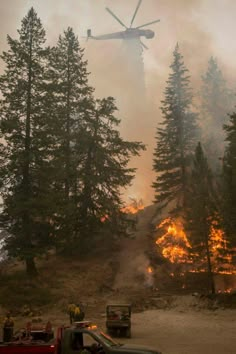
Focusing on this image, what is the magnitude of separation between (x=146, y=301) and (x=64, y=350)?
1900 cm

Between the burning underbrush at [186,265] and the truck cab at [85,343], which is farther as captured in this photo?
the burning underbrush at [186,265]

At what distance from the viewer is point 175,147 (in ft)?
154

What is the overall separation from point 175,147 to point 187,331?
29.4 metres

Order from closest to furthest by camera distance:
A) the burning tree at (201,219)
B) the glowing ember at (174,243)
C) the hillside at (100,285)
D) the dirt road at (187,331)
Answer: the dirt road at (187,331)
the hillside at (100,285)
the burning tree at (201,219)
the glowing ember at (174,243)

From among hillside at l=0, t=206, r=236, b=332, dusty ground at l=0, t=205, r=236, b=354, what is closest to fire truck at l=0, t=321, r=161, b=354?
dusty ground at l=0, t=205, r=236, b=354

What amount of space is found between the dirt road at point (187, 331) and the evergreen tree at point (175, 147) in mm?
19211

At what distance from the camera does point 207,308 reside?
26547mm

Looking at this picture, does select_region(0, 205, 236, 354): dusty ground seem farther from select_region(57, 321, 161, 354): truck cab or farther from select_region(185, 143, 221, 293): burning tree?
select_region(57, 321, 161, 354): truck cab

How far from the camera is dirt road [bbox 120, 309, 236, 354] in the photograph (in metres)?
16.1

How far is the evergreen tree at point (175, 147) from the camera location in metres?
44.8

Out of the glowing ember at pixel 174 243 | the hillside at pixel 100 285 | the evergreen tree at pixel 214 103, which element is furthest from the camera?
the evergreen tree at pixel 214 103

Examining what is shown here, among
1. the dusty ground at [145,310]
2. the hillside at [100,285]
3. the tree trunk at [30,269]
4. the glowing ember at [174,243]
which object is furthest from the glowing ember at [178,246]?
the tree trunk at [30,269]

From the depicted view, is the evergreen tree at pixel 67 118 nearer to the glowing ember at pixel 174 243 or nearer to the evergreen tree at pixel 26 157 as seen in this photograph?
the evergreen tree at pixel 26 157

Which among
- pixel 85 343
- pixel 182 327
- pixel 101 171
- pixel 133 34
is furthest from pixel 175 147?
pixel 133 34
